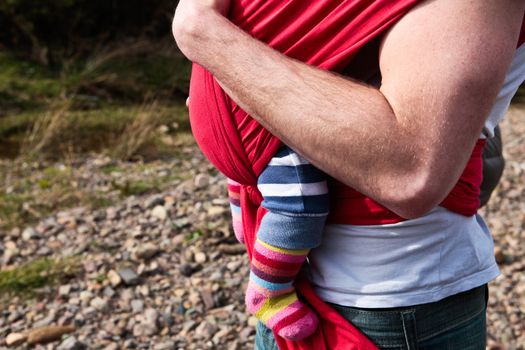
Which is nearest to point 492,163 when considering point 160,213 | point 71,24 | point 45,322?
point 45,322

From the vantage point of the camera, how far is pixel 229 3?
1274 mm

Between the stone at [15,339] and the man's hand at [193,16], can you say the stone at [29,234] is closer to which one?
the stone at [15,339]

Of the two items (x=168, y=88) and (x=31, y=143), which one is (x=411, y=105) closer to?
(x=31, y=143)

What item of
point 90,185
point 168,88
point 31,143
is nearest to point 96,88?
point 168,88

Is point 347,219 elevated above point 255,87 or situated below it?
below

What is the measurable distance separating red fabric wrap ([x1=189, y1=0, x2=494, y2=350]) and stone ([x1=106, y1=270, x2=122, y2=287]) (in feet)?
8.90

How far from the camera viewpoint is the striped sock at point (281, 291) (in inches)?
53.3

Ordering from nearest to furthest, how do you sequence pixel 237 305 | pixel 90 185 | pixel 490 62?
pixel 490 62, pixel 237 305, pixel 90 185

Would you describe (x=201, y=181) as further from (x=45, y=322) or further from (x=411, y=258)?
(x=411, y=258)

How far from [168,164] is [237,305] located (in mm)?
2539

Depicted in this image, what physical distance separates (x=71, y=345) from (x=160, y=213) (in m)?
1.59

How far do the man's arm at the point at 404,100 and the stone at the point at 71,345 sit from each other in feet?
8.50

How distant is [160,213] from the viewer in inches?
196

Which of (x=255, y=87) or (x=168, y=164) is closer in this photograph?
(x=255, y=87)
